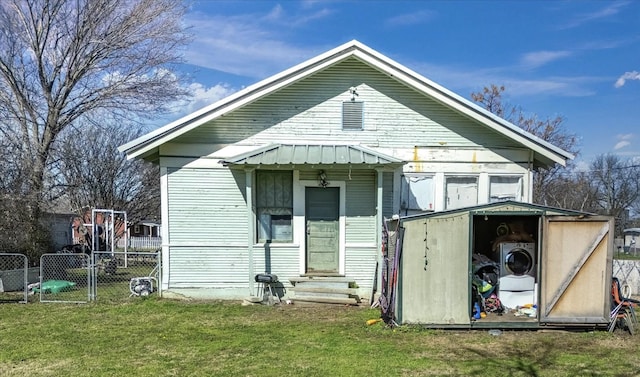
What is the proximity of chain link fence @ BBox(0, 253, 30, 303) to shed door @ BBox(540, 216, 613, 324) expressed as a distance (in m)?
10.7

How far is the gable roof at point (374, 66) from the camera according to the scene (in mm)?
9883

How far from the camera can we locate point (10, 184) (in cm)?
1279

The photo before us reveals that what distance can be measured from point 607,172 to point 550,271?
43326 mm

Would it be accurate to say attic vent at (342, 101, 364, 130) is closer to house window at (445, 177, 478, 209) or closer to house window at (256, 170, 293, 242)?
house window at (256, 170, 293, 242)

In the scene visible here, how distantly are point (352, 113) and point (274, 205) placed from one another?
8.92 ft

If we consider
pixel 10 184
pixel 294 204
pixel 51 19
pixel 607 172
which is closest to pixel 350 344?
pixel 294 204

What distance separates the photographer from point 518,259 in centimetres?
812

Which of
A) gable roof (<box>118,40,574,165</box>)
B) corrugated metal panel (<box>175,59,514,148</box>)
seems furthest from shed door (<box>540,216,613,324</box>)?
corrugated metal panel (<box>175,59,514,148</box>)

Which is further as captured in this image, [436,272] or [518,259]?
[518,259]

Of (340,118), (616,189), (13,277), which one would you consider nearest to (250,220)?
(340,118)

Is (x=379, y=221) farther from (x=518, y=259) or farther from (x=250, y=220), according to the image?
(x=518, y=259)

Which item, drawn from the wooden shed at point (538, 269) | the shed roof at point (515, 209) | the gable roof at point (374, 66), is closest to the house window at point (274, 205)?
the gable roof at point (374, 66)

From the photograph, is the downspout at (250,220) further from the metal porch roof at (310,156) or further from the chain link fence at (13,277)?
the chain link fence at (13,277)

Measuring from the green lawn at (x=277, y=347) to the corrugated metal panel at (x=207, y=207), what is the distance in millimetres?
1978
